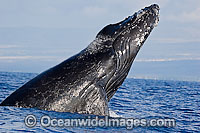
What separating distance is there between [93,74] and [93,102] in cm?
72

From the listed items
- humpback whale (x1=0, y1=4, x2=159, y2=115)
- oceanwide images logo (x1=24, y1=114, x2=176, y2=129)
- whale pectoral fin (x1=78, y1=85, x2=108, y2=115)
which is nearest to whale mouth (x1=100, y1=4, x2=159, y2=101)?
humpback whale (x1=0, y1=4, x2=159, y2=115)

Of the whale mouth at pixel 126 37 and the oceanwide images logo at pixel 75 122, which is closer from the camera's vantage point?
the oceanwide images logo at pixel 75 122

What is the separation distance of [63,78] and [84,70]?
0.55 metres

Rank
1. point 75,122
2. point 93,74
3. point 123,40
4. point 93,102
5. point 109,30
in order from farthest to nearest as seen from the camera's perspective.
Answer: point 109,30, point 123,40, point 93,74, point 93,102, point 75,122

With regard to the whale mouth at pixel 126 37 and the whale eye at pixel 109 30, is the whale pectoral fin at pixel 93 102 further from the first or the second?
the whale eye at pixel 109 30

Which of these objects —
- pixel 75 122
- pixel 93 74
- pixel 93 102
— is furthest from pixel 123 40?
pixel 75 122

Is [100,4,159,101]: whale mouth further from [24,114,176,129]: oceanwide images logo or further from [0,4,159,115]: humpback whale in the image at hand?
[24,114,176,129]: oceanwide images logo

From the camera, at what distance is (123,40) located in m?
8.82

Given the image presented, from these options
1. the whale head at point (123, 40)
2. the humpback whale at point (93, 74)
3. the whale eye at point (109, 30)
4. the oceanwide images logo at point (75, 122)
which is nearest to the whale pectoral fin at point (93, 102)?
the humpback whale at point (93, 74)

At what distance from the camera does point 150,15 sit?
9.21 meters

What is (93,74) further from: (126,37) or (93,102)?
(126,37)

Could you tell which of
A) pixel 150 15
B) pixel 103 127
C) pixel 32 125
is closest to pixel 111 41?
pixel 150 15

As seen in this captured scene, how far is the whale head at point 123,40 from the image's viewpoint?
869cm

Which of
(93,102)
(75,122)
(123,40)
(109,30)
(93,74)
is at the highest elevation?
(109,30)
